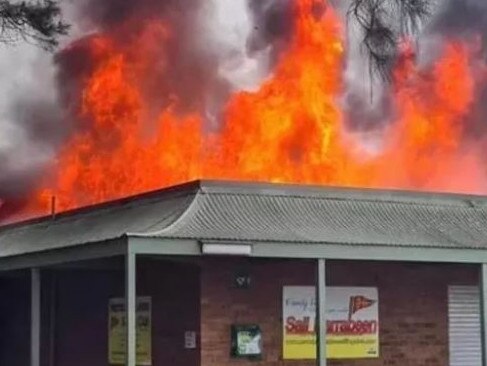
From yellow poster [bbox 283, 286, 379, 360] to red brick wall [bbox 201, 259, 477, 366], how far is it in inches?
→ 4.5

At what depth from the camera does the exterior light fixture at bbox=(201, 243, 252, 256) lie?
49.3 ft

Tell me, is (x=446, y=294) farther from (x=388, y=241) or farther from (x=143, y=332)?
(x=143, y=332)

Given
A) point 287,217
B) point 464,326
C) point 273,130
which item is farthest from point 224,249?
point 273,130

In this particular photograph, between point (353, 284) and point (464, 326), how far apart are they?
7.31 feet

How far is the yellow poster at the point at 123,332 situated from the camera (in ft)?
59.0

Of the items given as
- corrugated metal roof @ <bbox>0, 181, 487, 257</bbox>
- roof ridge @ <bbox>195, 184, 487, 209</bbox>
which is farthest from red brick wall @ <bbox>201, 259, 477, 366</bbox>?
roof ridge @ <bbox>195, 184, 487, 209</bbox>

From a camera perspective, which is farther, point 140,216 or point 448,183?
point 448,183

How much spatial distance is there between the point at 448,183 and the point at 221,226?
18448 mm

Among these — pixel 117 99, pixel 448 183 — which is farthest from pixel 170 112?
pixel 448 183

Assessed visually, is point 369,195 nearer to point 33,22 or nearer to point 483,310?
point 483,310

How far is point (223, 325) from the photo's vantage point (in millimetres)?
16781

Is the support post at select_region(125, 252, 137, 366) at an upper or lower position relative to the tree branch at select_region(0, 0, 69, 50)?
lower

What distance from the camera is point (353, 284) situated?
1808 cm

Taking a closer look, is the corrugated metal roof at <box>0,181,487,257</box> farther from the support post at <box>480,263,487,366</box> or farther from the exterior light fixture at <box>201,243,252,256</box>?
the support post at <box>480,263,487,366</box>
